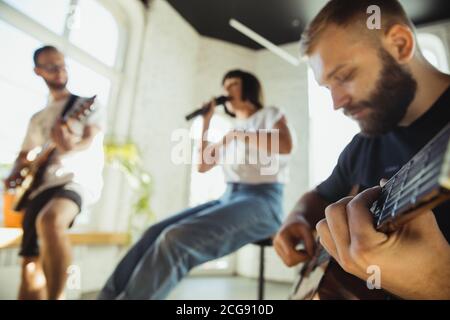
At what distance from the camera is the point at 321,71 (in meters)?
0.45

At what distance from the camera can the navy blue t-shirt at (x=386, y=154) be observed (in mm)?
367

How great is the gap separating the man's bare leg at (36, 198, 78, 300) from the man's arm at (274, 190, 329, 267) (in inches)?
21.8

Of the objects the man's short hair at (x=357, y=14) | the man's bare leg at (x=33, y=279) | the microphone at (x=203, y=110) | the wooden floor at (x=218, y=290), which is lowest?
the wooden floor at (x=218, y=290)

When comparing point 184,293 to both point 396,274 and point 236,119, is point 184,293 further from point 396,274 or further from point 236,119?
point 396,274

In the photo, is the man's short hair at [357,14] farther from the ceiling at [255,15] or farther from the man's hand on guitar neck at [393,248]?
the ceiling at [255,15]

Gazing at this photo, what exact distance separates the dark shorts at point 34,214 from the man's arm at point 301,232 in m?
0.56

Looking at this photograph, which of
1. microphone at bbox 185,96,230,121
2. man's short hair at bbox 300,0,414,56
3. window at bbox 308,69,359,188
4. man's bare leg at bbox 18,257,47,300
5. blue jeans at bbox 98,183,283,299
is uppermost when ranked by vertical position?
microphone at bbox 185,96,230,121

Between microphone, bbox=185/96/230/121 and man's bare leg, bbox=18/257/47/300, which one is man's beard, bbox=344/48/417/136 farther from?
man's bare leg, bbox=18/257/47/300

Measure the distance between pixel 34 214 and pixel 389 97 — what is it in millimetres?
840

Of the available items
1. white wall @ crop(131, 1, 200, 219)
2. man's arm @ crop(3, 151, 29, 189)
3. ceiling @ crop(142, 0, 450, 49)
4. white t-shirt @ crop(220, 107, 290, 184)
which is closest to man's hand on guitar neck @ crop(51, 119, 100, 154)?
man's arm @ crop(3, 151, 29, 189)

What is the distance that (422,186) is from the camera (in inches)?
6.2

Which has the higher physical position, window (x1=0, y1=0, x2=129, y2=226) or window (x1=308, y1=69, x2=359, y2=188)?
window (x1=0, y1=0, x2=129, y2=226)

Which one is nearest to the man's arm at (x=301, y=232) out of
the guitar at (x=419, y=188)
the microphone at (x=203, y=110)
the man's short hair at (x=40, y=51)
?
the guitar at (x=419, y=188)

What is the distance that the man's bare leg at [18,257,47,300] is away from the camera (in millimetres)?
658
